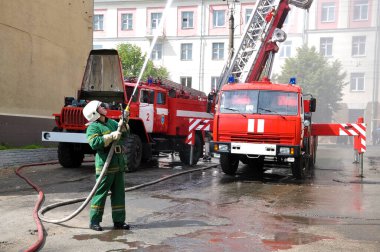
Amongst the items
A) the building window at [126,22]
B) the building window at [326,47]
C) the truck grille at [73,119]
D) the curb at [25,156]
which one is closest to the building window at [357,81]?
the building window at [326,47]

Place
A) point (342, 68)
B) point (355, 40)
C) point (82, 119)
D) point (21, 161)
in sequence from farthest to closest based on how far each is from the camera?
point (342, 68) < point (355, 40) < point (21, 161) < point (82, 119)

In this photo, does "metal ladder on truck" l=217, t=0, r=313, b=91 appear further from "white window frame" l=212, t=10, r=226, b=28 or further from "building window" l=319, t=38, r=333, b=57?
"white window frame" l=212, t=10, r=226, b=28

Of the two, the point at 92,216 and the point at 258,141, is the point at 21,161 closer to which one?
the point at 258,141

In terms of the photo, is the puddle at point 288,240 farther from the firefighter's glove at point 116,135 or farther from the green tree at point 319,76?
the green tree at point 319,76

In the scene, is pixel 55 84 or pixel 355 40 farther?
pixel 355 40

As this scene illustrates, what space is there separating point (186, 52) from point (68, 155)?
32583mm

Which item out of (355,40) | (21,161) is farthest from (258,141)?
(355,40)

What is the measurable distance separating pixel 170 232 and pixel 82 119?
21.0 ft

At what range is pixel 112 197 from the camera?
18.7 feet

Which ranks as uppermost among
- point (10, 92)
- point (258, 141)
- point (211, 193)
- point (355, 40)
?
point (355, 40)

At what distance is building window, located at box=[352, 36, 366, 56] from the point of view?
35.9m

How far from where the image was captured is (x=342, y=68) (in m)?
39.7

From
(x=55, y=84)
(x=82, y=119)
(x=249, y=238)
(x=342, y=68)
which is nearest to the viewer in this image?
(x=249, y=238)

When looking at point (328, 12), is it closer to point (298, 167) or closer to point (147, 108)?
point (147, 108)
